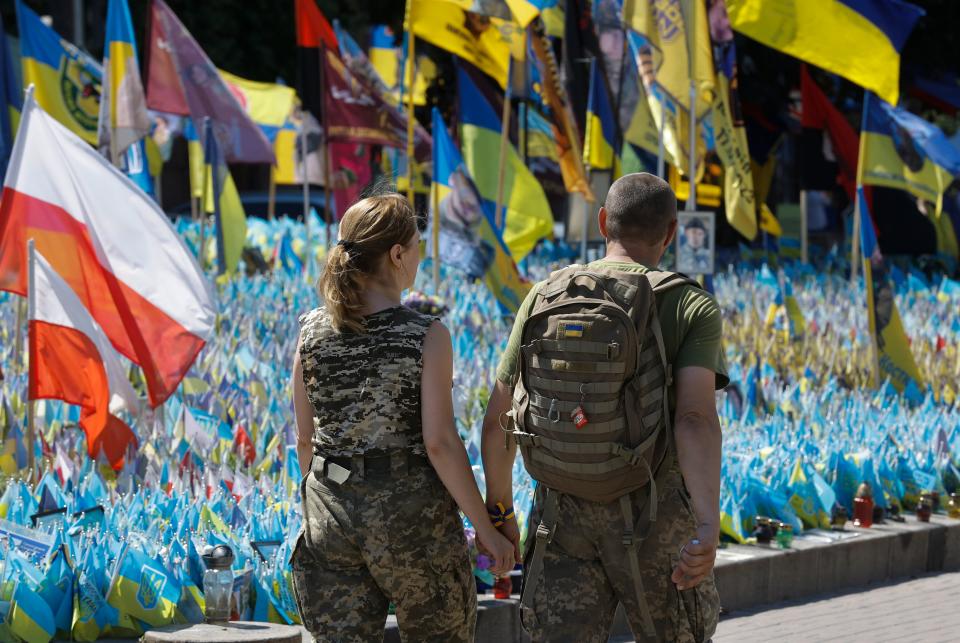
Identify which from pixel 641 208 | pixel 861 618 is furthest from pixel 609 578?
pixel 861 618

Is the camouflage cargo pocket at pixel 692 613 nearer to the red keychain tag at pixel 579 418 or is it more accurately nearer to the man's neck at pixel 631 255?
the red keychain tag at pixel 579 418

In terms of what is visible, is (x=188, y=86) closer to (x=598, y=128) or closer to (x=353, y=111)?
(x=353, y=111)

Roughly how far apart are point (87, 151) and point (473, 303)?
6596 millimetres

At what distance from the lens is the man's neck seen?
12.6ft

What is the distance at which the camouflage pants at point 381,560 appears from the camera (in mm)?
3699

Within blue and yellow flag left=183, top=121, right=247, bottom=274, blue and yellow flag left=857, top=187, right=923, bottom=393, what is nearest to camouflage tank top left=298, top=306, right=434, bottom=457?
blue and yellow flag left=857, top=187, right=923, bottom=393

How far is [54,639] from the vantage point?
5.11m

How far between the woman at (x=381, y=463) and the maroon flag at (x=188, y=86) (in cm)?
1043

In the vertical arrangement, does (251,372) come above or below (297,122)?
below

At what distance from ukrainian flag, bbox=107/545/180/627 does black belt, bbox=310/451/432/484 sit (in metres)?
1.65

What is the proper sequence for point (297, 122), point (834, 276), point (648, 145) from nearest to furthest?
point (648, 145)
point (834, 276)
point (297, 122)

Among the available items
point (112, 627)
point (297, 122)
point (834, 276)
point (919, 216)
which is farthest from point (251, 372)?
point (919, 216)

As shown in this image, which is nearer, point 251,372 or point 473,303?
point 251,372

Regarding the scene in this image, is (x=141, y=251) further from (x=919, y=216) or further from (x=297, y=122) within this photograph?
(x=919, y=216)
